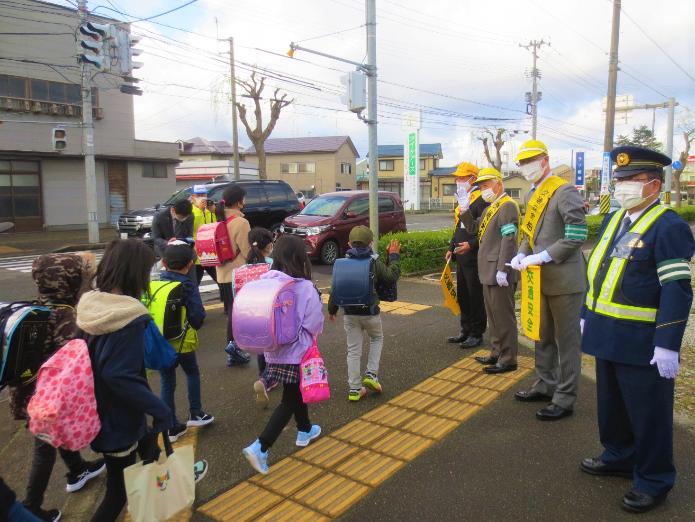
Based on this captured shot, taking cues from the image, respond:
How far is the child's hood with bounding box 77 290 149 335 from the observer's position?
2334 millimetres

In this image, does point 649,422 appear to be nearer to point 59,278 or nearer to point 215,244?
point 59,278

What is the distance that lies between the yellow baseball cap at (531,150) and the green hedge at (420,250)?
6.37m

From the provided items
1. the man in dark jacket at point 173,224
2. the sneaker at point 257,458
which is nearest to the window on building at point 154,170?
the man in dark jacket at point 173,224

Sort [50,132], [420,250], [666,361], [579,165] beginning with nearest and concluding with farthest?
[666,361], [420,250], [579,165], [50,132]

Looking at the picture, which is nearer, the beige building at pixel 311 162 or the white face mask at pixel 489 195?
the white face mask at pixel 489 195

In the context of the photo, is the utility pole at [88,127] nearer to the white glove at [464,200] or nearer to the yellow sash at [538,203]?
the white glove at [464,200]

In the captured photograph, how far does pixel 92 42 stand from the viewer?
14008 mm

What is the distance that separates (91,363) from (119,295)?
0.32 meters

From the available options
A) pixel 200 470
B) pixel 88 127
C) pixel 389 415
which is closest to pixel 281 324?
pixel 200 470

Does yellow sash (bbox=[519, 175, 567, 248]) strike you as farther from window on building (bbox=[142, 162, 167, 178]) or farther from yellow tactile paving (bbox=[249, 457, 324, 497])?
window on building (bbox=[142, 162, 167, 178])

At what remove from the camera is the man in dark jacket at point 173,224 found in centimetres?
599

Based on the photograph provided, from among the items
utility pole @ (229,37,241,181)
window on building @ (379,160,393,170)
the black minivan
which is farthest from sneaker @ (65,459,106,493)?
window on building @ (379,160,393,170)

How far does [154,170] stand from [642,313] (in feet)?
84.9

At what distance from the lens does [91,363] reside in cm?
234
